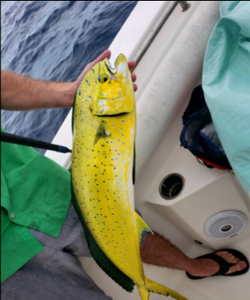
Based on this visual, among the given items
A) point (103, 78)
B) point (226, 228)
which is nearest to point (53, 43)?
point (103, 78)

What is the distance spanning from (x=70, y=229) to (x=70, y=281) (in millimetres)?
272

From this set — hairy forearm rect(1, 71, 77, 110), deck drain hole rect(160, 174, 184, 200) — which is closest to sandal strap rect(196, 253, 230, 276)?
deck drain hole rect(160, 174, 184, 200)

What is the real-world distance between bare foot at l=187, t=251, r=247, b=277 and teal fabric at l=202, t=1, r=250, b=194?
76cm

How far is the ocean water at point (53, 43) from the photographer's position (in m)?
4.75

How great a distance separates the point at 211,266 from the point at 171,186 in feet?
2.15

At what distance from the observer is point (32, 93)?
1382mm

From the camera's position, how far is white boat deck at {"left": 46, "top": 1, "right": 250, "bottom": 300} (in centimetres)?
200

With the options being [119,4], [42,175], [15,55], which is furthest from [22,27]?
[42,175]

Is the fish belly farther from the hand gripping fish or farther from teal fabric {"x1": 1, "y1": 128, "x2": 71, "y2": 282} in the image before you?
teal fabric {"x1": 1, "y1": 128, "x2": 71, "y2": 282}

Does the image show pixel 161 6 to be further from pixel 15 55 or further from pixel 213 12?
pixel 15 55

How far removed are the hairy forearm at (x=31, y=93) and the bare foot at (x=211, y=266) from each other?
4.92 feet

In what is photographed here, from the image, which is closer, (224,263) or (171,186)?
(224,263)

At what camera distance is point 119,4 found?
5.70 m

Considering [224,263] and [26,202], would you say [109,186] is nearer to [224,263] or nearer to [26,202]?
[26,202]
